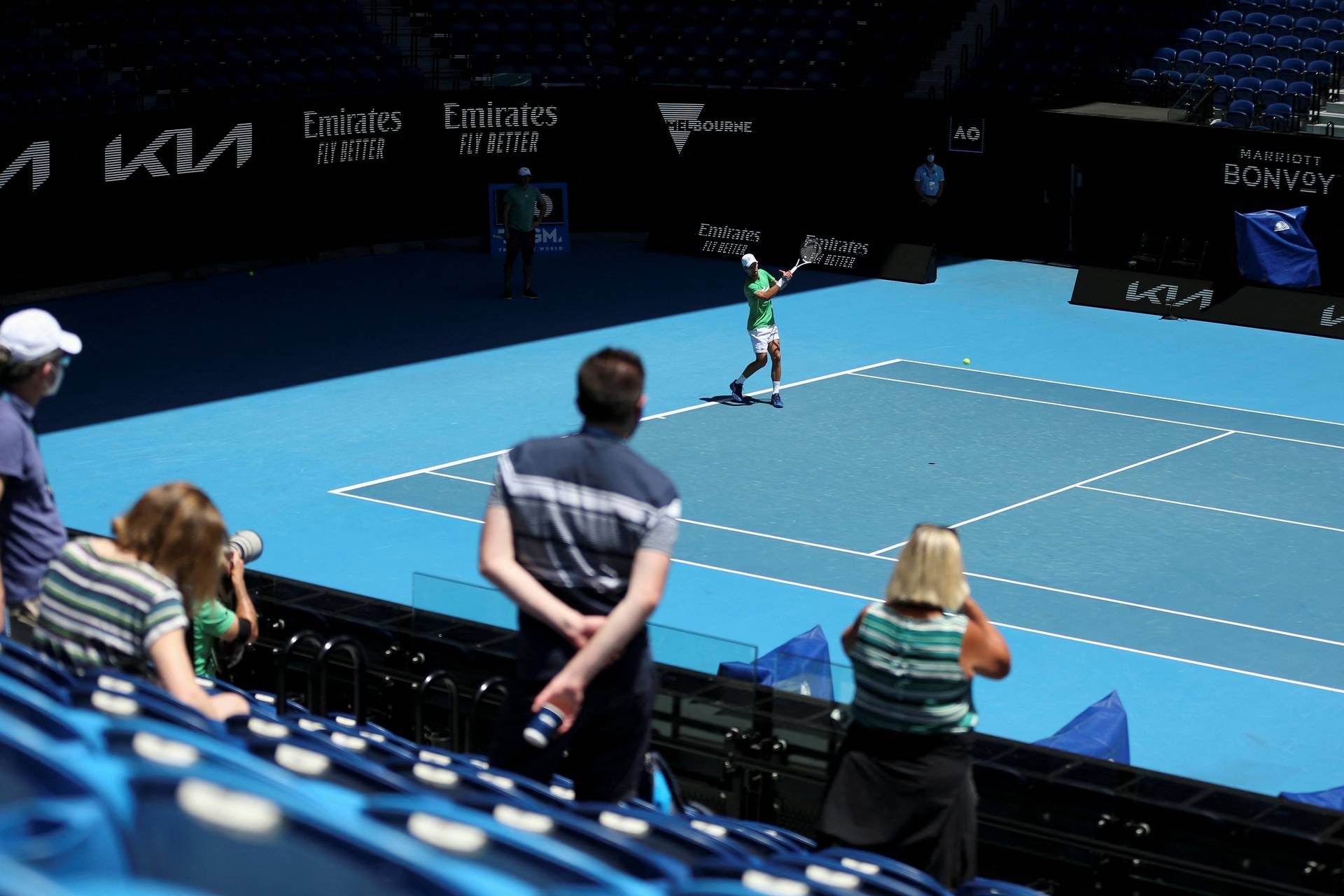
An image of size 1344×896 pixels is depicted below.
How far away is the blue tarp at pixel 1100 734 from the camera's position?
8.95 meters

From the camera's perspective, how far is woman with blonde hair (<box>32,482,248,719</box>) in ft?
18.4

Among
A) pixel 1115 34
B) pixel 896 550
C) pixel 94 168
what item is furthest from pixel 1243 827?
pixel 1115 34

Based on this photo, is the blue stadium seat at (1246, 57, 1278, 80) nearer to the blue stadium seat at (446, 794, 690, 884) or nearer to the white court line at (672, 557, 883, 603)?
the white court line at (672, 557, 883, 603)

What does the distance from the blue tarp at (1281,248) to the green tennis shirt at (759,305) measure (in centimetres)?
897

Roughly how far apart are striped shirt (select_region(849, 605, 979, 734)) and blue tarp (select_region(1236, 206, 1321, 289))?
21.8 meters

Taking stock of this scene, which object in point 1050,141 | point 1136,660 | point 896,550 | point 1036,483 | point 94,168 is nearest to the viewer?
point 1136,660

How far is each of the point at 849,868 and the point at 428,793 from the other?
4.14ft

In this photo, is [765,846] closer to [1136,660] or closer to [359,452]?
[1136,660]

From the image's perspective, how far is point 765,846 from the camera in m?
5.88

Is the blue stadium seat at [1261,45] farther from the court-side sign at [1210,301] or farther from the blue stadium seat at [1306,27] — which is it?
the court-side sign at [1210,301]

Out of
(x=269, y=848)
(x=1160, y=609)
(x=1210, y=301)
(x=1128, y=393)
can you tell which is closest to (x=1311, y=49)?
(x=1210, y=301)

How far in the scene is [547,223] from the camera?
3014cm

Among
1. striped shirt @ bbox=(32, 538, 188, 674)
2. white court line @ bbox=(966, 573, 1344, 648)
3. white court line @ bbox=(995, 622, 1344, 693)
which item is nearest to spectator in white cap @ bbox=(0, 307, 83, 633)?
striped shirt @ bbox=(32, 538, 188, 674)

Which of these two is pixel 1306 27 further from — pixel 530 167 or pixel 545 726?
pixel 545 726
